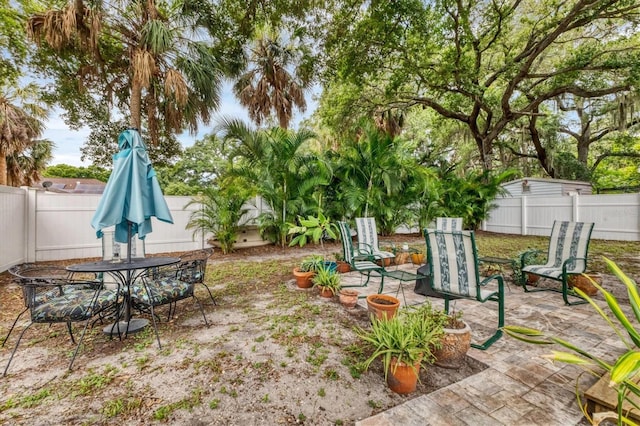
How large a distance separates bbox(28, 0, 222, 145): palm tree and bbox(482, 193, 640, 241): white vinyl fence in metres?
12.0

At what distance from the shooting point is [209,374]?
221 cm

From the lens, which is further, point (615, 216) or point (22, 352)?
Answer: point (615, 216)

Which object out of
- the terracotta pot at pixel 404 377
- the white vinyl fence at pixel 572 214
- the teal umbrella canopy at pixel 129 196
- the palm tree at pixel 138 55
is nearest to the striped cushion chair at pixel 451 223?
the terracotta pot at pixel 404 377

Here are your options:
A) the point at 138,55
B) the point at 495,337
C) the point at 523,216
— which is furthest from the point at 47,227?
the point at 523,216

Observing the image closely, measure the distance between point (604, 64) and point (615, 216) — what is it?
469cm

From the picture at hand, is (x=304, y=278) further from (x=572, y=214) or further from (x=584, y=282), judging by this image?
(x=572, y=214)

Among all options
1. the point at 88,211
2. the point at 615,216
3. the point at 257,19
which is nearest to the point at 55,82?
the point at 88,211

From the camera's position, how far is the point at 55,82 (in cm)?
831

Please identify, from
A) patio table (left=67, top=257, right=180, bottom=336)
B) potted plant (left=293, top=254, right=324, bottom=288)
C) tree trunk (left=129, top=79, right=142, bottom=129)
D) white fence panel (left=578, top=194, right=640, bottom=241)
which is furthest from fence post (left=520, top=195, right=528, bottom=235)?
tree trunk (left=129, top=79, right=142, bottom=129)

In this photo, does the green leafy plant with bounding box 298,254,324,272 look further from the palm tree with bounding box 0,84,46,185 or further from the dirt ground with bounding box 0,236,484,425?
the palm tree with bounding box 0,84,46,185

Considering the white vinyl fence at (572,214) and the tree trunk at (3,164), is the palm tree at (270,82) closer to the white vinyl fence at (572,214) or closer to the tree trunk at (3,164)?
the white vinyl fence at (572,214)

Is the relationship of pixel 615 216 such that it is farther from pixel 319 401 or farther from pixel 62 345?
pixel 62 345

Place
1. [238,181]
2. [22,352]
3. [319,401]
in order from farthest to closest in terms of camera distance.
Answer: [238,181], [22,352], [319,401]

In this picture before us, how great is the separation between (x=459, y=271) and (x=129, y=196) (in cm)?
352
